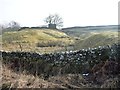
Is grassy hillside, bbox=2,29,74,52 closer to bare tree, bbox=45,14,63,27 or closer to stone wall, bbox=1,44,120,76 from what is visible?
stone wall, bbox=1,44,120,76

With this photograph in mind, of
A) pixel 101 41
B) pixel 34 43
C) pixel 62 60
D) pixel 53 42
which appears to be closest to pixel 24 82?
pixel 62 60

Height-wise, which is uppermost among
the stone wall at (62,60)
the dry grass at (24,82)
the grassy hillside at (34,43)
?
the stone wall at (62,60)

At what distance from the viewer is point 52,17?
71.9m

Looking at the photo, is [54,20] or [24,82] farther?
[54,20]

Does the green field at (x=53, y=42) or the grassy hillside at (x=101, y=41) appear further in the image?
the green field at (x=53, y=42)

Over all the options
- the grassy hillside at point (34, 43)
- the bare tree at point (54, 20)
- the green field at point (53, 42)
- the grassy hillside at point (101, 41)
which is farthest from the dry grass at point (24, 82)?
the bare tree at point (54, 20)

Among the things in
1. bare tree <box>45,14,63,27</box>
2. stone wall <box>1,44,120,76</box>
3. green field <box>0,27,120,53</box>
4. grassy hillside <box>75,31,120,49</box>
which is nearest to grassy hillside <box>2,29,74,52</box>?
green field <box>0,27,120,53</box>

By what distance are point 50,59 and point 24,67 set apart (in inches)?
51.8

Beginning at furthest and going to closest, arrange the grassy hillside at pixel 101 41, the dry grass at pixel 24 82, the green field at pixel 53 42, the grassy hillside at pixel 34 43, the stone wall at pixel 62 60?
the grassy hillside at pixel 34 43 < the green field at pixel 53 42 < the grassy hillside at pixel 101 41 < the stone wall at pixel 62 60 < the dry grass at pixel 24 82

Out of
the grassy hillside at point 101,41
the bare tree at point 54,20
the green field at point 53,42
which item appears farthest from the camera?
the bare tree at point 54,20

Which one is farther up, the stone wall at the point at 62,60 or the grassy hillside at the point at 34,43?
the stone wall at the point at 62,60

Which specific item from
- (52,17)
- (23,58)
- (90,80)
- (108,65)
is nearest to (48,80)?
(90,80)

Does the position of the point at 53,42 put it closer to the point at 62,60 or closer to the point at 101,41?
the point at 101,41

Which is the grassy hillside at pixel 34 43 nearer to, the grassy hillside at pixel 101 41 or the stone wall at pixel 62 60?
the grassy hillside at pixel 101 41
